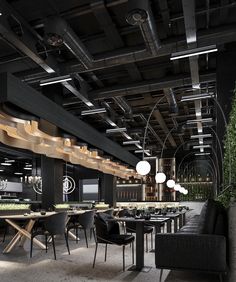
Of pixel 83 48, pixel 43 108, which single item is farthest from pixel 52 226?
pixel 83 48

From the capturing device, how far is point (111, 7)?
5902mm

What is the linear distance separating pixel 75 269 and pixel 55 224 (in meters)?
1.36

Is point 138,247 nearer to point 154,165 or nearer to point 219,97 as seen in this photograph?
point 219,97

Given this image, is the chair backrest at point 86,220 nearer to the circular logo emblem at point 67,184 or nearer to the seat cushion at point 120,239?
the seat cushion at point 120,239

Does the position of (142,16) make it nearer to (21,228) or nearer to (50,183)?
(21,228)

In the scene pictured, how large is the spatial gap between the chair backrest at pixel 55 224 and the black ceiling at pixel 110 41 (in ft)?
10.5

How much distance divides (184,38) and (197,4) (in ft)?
2.29

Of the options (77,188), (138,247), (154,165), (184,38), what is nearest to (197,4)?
(184,38)

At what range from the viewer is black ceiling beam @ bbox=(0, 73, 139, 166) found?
5633 mm

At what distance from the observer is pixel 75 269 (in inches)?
189

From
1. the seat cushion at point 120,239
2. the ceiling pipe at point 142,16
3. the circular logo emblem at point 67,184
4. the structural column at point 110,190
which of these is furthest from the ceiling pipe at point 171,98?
the structural column at point 110,190

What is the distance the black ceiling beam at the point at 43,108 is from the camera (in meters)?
5.63

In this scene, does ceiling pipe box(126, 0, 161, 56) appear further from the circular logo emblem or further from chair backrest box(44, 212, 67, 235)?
the circular logo emblem

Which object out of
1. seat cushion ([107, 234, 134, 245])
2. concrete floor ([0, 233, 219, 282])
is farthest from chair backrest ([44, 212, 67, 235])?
seat cushion ([107, 234, 134, 245])
